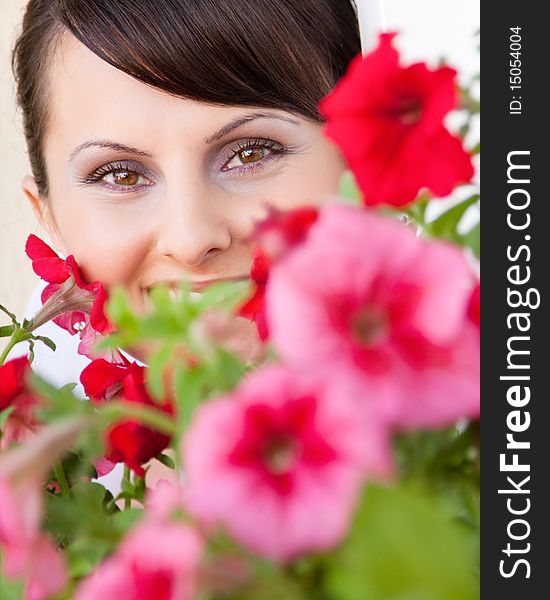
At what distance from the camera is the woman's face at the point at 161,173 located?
594 mm

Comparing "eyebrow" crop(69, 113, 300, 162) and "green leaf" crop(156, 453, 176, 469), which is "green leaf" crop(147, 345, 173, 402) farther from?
"eyebrow" crop(69, 113, 300, 162)

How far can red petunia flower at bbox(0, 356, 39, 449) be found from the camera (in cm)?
23

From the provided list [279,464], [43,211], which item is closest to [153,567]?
[279,464]

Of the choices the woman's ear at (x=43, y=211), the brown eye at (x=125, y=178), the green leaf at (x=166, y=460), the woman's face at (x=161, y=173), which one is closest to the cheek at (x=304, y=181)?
the woman's face at (x=161, y=173)

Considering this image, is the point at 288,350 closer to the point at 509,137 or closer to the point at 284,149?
the point at 509,137

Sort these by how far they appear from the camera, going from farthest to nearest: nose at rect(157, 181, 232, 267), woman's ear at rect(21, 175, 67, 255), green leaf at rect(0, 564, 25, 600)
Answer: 1. woman's ear at rect(21, 175, 67, 255)
2. nose at rect(157, 181, 232, 267)
3. green leaf at rect(0, 564, 25, 600)

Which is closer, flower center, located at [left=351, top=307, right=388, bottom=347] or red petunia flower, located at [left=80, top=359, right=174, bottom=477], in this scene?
flower center, located at [left=351, top=307, right=388, bottom=347]

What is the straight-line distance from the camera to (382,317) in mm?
146

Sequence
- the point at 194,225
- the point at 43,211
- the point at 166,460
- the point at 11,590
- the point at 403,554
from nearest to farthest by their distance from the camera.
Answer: the point at 403,554 → the point at 11,590 → the point at 166,460 → the point at 194,225 → the point at 43,211

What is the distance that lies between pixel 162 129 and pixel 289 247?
→ 0.46 metres

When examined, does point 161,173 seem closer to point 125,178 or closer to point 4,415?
point 125,178

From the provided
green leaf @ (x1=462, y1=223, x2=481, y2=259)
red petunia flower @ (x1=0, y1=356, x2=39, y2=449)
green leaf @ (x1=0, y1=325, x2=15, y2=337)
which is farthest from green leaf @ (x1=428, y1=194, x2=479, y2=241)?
green leaf @ (x1=0, y1=325, x2=15, y2=337)

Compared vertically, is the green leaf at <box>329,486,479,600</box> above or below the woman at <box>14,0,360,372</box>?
below

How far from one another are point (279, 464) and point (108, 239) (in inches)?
21.4
